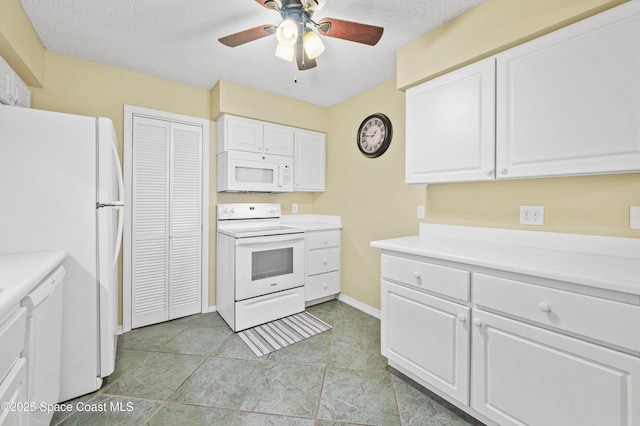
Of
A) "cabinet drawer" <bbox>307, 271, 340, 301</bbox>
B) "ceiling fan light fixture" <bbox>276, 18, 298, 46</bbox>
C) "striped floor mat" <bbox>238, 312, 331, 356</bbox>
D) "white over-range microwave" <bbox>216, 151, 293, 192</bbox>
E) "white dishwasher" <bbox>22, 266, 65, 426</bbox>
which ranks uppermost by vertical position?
"ceiling fan light fixture" <bbox>276, 18, 298, 46</bbox>

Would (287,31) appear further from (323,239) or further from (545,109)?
(323,239)

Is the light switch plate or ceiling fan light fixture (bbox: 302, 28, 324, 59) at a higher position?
ceiling fan light fixture (bbox: 302, 28, 324, 59)

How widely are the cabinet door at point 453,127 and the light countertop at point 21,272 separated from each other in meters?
2.16

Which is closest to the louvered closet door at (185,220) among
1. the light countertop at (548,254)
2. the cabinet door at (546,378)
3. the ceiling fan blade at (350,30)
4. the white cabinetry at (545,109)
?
the ceiling fan blade at (350,30)

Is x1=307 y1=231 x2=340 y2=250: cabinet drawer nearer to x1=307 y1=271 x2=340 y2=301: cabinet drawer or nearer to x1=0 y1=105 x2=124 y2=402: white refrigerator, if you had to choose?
x1=307 y1=271 x2=340 y2=301: cabinet drawer

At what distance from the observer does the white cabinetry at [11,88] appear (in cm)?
162

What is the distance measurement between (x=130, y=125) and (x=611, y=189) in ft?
11.7

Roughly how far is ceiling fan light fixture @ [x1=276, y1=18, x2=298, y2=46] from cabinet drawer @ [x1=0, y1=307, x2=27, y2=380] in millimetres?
1689

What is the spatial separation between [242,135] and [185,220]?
1.08m

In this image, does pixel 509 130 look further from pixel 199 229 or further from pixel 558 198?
pixel 199 229

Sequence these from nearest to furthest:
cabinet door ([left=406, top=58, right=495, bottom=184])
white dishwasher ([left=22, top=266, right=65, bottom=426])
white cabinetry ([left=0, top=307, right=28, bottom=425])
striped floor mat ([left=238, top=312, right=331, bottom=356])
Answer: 1. white cabinetry ([left=0, top=307, right=28, bottom=425])
2. white dishwasher ([left=22, top=266, right=65, bottom=426])
3. cabinet door ([left=406, top=58, right=495, bottom=184])
4. striped floor mat ([left=238, top=312, right=331, bottom=356])

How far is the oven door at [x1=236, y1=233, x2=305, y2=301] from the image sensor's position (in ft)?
8.14

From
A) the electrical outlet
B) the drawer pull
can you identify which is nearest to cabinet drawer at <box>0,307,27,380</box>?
the drawer pull

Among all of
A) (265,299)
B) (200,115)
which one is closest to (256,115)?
(200,115)
